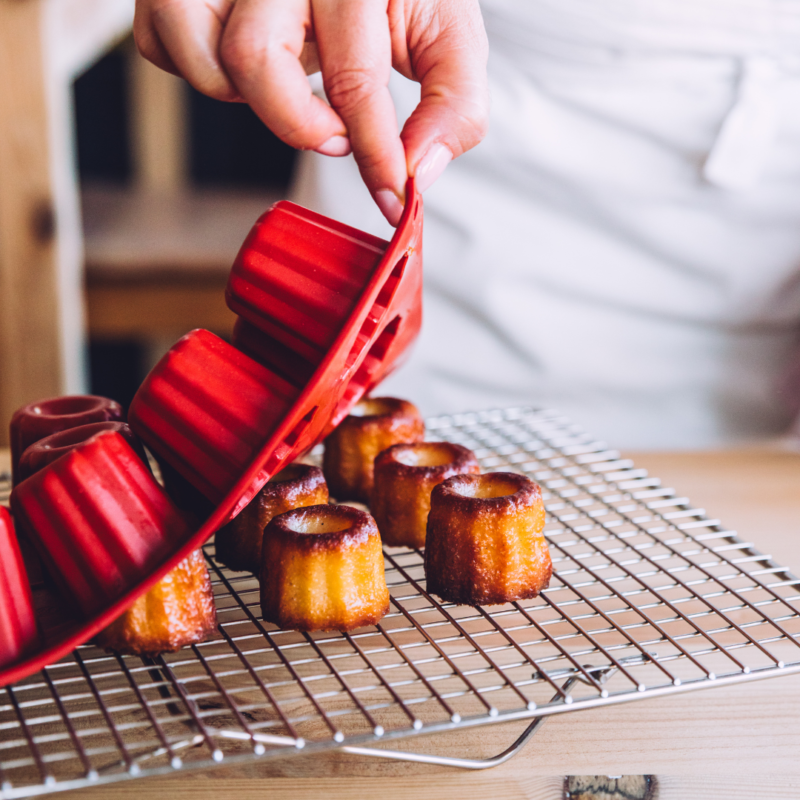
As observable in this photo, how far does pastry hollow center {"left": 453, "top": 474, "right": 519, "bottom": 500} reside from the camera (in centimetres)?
97

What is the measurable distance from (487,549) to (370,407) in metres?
0.39

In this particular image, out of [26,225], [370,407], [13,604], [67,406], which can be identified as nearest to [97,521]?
[13,604]

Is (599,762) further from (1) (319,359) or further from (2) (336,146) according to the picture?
(2) (336,146)

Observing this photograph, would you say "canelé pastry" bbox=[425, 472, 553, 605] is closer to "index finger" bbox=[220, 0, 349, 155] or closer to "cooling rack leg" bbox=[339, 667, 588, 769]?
"cooling rack leg" bbox=[339, 667, 588, 769]

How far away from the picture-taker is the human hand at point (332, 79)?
80 centimetres

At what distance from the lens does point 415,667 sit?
0.74m

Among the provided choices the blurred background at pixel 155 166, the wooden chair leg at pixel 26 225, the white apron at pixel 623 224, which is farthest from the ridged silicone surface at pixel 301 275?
the blurred background at pixel 155 166

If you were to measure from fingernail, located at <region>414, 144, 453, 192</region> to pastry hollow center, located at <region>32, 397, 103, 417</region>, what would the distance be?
42cm

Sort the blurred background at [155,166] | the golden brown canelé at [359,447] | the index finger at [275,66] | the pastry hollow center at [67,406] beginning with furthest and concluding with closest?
1. the blurred background at [155,166]
2. the golden brown canelé at [359,447]
3. the pastry hollow center at [67,406]
4. the index finger at [275,66]

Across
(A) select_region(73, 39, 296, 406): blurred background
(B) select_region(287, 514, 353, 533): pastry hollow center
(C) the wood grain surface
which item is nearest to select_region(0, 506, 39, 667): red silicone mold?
(C) the wood grain surface

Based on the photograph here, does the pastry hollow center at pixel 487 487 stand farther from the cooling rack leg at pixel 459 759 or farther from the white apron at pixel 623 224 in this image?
the white apron at pixel 623 224

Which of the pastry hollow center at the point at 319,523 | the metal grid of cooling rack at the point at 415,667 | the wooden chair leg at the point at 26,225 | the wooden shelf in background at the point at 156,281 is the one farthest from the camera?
the wooden shelf in background at the point at 156,281

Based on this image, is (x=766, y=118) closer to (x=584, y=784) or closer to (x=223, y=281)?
(x=584, y=784)

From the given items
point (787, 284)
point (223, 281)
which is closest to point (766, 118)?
point (787, 284)
